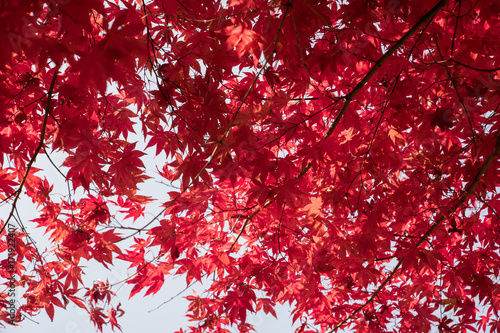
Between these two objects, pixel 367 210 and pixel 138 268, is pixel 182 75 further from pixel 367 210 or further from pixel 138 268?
pixel 367 210

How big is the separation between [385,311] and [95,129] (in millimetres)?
3052

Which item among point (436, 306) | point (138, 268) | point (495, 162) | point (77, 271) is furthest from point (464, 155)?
point (77, 271)

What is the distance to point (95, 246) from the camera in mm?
2449

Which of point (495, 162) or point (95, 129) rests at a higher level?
point (95, 129)

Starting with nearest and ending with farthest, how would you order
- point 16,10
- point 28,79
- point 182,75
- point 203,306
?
point 16,10 → point 28,79 → point 182,75 → point 203,306

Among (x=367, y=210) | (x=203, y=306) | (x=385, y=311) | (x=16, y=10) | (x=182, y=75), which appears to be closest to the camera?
(x=16, y=10)

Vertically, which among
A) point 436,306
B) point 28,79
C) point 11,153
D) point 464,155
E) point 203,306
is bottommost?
point 436,306

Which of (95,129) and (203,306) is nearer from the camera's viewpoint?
(95,129)

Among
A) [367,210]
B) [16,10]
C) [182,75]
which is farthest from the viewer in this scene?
[367,210]

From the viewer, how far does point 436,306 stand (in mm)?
3330

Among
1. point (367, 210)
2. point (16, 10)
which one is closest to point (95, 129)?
point (16, 10)

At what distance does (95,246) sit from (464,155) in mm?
2497

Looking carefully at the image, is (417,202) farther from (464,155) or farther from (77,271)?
(77,271)

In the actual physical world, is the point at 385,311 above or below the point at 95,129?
below
